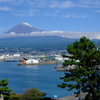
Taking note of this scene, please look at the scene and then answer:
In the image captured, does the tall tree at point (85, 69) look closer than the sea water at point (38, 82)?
Yes

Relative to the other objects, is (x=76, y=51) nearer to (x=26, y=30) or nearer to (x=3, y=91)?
(x=3, y=91)

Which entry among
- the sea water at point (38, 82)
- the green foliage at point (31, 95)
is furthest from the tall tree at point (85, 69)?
the sea water at point (38, 82)

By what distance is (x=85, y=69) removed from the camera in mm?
5781

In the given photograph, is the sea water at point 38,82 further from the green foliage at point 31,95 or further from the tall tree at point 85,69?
the tall tree at point 85,69

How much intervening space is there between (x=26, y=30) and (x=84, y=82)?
174614mm

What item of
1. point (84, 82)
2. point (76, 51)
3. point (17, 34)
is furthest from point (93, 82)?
point (17, 34)

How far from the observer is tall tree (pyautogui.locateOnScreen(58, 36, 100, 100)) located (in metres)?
5.79

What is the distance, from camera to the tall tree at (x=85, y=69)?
5785mm

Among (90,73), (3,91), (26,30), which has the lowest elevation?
(3,91)

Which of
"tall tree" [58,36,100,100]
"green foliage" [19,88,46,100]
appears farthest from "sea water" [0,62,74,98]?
"tall tree" [58,36,100,100]

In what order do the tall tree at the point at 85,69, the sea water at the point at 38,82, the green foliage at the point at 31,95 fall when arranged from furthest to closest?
the sea water at the point at 38,82 → the green foliage at the point at 31,95 → the tall tree at the point at 85,69

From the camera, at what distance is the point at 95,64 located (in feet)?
19.6

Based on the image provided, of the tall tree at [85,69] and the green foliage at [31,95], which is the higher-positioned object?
the tall tree at [85,69]

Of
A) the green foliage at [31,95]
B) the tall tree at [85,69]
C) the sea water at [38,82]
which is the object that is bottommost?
the sea water at [38,82]
